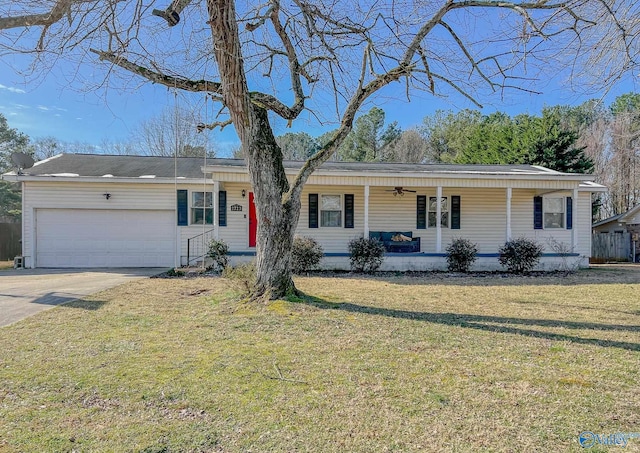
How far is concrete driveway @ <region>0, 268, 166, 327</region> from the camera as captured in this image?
560 cm

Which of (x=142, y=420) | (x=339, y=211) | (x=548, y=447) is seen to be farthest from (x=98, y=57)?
(x=339, y=211)

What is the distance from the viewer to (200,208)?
39.1 feet

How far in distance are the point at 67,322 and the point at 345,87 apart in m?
5.95

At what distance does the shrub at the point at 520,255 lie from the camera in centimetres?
1044

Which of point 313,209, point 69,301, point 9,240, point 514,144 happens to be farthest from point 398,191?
point 9,240

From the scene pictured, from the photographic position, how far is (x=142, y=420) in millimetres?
2359

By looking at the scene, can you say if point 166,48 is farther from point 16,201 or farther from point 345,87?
point 16,201

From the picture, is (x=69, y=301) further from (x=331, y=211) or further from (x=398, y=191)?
(x=398, y=191)

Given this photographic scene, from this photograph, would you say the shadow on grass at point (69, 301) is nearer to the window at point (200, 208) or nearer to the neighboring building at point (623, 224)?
the window at point (200, 208)

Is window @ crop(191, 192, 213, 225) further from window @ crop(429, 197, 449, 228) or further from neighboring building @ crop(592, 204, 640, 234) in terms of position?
neighboring building @ crop(592, 204, 640, 234)

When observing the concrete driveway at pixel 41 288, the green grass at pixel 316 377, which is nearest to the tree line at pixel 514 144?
the concrete driveway at pixel 41 288

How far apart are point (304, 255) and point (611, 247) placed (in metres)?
15.4

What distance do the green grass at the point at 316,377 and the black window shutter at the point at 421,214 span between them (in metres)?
6.72

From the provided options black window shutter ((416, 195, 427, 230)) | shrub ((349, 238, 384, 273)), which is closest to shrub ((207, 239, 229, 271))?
shrub ((349, 238, 384, 273))
